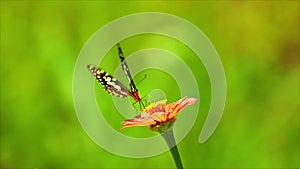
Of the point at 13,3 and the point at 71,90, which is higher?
the point at 13,3

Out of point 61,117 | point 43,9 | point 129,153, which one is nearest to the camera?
point 129,153

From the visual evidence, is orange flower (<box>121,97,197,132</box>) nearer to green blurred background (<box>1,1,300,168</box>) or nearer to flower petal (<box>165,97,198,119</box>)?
flower petal (<box>165,97,198,119</box>)

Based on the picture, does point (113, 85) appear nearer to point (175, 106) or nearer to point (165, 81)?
point (175, 106)

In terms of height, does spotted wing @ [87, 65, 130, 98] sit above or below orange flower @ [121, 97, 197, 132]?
above

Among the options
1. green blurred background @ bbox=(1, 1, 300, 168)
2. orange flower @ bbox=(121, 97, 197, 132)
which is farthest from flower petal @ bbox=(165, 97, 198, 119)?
green blurred background @ bbox=(1, 1, 300, 168)

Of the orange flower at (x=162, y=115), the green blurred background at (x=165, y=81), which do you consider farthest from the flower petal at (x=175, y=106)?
the green blurred background at (x=165, y=81)

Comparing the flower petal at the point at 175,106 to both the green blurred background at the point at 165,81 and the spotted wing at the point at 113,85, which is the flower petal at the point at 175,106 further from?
the green blurred background at the point at 165,81

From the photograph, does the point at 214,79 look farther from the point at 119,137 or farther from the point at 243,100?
the point at 119,137

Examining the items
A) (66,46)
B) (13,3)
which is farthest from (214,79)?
(13,3)
